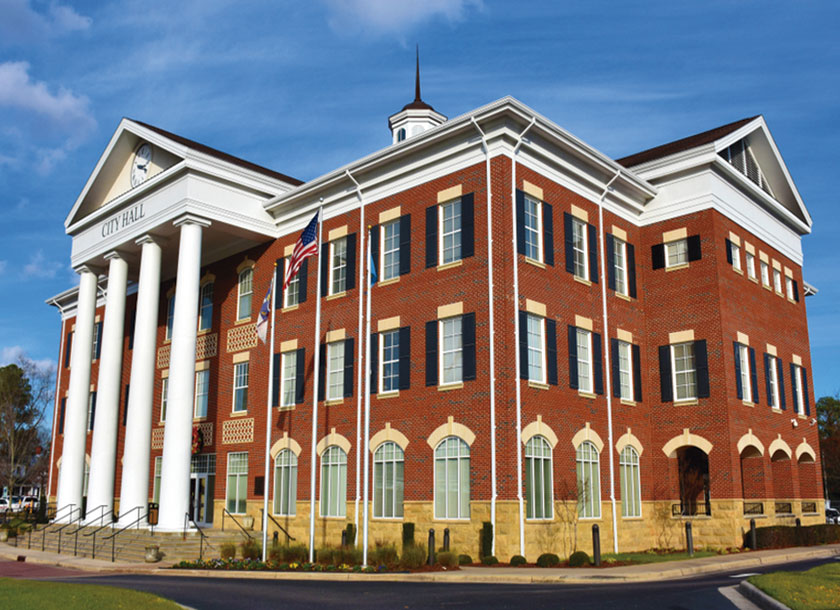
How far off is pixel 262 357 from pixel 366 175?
855 cm

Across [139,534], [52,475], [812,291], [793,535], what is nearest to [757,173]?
[812,291]

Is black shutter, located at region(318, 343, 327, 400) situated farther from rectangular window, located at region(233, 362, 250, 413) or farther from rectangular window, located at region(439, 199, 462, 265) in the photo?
rectangular window, located at region(439, 199, 462, 265)

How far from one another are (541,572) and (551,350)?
7.67 m

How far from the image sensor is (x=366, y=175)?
29656 millimetres

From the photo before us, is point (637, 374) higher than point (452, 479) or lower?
higher

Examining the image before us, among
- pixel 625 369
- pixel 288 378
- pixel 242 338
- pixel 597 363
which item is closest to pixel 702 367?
pixel 625 369

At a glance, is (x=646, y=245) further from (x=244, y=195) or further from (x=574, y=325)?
(x=244, y=195)

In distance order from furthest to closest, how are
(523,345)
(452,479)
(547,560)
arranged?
(452,479), (523,345), (547,560)

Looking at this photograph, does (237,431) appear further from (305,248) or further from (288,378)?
(305,248)

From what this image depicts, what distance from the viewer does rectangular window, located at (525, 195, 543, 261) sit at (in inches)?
1017

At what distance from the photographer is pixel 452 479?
24500 mm

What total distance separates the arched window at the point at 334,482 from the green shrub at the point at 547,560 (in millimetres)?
7841

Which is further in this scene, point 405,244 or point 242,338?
point 242,338

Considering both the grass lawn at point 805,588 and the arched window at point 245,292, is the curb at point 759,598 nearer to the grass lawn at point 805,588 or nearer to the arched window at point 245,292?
the grass lawn at point 805,588
